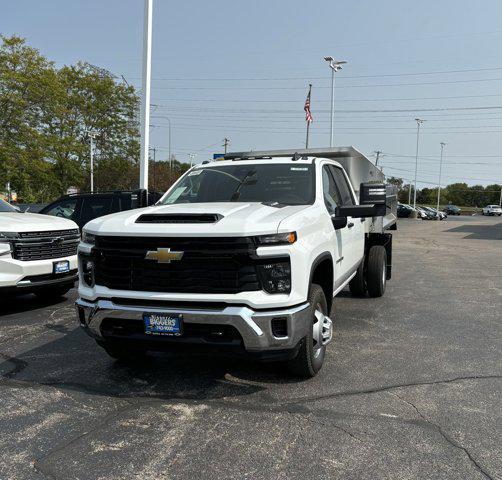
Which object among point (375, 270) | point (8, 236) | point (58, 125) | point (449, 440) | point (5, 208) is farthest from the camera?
point (58, 125)

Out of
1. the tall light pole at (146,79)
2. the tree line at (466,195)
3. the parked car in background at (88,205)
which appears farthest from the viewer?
the tree line at (466,195)

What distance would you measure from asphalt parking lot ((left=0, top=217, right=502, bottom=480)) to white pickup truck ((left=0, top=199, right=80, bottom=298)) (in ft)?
2.38

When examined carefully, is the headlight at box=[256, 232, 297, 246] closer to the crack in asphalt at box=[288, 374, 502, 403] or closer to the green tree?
the crack in asphalt at box=[288, 374, 502, 403]

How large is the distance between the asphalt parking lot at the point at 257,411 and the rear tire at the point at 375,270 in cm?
163

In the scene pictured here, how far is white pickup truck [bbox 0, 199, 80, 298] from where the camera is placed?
6.51 metres

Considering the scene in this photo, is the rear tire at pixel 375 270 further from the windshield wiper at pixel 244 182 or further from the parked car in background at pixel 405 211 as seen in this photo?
the parked car in background at pixel 405 211

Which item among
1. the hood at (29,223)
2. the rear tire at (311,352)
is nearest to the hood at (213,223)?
the rear tire at (311,352)

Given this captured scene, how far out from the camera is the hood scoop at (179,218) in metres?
3.91

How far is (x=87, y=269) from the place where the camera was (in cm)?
424

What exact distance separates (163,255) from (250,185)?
1.75m

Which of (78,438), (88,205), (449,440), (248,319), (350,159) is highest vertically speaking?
(350,159)

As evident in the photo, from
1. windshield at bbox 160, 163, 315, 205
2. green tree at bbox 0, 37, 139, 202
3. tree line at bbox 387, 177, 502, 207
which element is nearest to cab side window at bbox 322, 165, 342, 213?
windshield at bbox 160, 163, 315, 205

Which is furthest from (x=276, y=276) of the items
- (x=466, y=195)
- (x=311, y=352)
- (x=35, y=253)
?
(x=466, y=195)

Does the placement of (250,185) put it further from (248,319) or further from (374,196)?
(248,319)
